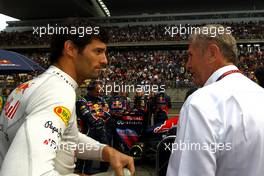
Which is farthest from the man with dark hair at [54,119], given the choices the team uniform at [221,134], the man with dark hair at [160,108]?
the man with dark hair at [160,108]

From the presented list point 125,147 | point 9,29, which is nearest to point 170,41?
point 9,29

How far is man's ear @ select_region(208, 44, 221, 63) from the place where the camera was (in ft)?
5.67

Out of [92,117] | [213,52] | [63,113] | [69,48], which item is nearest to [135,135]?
[92,117]

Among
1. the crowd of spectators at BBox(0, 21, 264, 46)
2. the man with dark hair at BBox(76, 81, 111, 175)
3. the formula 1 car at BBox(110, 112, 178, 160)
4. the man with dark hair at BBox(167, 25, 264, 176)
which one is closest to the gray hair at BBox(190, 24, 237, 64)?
the man with dark hair at BBox(167, 25, 264, 176)

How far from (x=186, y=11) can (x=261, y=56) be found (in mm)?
13109

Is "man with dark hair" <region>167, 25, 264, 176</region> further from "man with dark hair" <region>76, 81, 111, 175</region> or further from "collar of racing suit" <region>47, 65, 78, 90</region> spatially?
"man with dark hair" <region>76, 81, 111, 175</region>

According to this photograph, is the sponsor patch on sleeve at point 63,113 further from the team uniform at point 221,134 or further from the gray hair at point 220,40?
the gray hair at point 220,40

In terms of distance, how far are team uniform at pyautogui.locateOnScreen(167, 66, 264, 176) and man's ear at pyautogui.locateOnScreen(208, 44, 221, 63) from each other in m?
0.24

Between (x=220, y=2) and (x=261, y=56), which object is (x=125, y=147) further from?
(x=220, y=2)

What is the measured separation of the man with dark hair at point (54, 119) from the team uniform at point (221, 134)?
32 cm

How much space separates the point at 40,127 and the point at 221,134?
69cm

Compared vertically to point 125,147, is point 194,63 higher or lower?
higher

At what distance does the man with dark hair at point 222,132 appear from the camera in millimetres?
1396

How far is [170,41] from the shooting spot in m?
33.4
